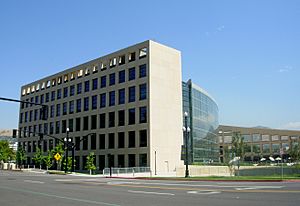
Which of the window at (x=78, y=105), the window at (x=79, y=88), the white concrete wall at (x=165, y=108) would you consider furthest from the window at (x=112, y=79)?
the window at (x=78, y=105)

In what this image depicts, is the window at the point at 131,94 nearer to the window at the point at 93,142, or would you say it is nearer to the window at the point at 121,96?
the window at the point at 121,96

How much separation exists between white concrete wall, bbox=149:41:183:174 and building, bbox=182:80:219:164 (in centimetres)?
407

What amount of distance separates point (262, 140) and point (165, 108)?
75923 millimetres

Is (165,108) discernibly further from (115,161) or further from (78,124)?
(78,124)

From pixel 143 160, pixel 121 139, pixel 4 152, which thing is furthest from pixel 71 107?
pixel 4 152

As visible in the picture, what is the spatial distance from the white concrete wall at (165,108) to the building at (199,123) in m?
4.07

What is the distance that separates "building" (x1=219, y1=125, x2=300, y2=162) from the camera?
12154cm

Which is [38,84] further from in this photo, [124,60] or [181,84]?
[181,84]

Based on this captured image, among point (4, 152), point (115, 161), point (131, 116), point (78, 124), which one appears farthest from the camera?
point (4, 152)

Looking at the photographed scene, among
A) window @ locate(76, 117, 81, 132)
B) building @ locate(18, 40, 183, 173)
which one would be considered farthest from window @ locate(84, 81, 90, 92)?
window @ locate(76, 117, 81, 132)

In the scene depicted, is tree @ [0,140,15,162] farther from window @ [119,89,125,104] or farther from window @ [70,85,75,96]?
window @ [119,89,125,104]

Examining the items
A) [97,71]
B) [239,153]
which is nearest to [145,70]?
[97,71]

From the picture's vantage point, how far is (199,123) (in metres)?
70.8

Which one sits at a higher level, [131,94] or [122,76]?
[122,76]
